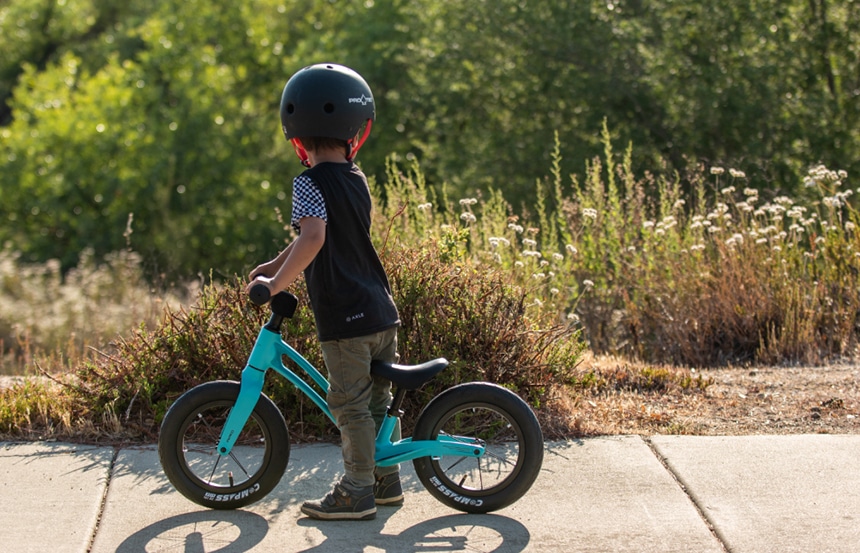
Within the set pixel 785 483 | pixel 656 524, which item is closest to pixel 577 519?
pixel 656 524

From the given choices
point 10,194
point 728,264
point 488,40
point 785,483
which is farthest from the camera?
point 10,194

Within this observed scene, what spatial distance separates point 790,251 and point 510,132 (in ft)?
24.8

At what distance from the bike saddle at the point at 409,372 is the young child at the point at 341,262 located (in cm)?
6

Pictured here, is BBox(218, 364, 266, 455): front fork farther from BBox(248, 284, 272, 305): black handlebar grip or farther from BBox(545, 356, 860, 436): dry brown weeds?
BBox(545, 356, 860, 436): dry brown weeds

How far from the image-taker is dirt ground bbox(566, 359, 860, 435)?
538 cm

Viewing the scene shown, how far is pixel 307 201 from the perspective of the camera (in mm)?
4074

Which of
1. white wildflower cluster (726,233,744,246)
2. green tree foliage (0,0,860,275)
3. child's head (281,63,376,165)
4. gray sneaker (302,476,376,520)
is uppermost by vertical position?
green tree foliage (0,0,860,275)

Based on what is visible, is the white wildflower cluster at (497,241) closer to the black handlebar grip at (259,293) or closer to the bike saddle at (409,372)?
the bike saddle at (409,372)

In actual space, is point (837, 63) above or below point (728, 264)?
above

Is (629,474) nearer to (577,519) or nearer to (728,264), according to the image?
(577,519)

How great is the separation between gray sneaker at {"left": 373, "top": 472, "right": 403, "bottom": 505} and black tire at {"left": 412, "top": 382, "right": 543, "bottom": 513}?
0.48 feet

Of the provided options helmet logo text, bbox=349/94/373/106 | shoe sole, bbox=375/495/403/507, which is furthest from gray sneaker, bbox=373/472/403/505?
helmet logo text, bbox=349/94/373/106

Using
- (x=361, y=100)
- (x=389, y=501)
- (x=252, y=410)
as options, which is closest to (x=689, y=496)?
(x=389, y=501)

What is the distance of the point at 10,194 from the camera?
60.0ft
